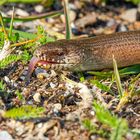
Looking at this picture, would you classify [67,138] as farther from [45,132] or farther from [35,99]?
[35,99]

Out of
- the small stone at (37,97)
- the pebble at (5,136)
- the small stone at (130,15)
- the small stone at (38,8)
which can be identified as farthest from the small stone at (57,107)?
the small stone at (130,15)

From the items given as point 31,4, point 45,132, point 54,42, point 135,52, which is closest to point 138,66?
point 135,52

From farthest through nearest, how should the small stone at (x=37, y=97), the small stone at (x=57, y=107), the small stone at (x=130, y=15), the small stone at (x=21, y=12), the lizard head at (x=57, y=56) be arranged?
the small stone at (x=130, y=15) < the small stone at (x=21, y=12) < the lizard head at (x=57, y=56) < the small stone at (x=37, y=97) < the small stone at (x=57, y=107)

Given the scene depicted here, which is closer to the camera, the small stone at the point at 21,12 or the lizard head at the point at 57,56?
the lizard head at the point at 57,56

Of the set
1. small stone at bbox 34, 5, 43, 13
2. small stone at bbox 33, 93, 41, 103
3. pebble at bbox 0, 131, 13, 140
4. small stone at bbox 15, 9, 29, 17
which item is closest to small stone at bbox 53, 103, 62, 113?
small stone at bbox 33, 93, 41, 103

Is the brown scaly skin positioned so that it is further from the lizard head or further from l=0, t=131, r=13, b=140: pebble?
l=0, t=131, r=13, b=140: pebble

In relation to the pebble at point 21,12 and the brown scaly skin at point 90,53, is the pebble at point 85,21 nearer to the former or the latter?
the pebble at point 21,12
